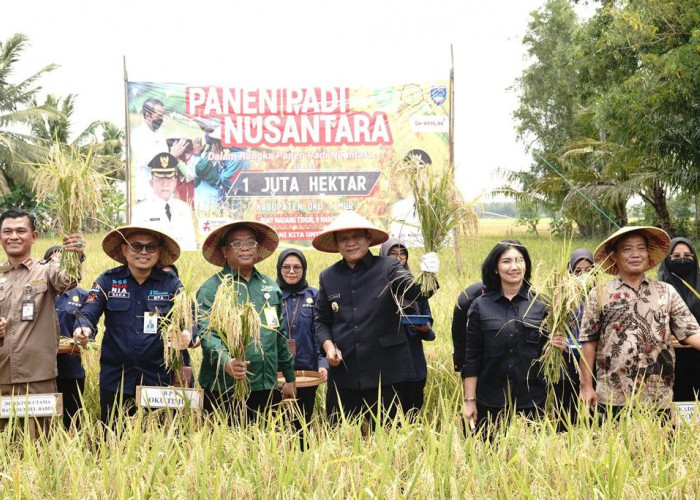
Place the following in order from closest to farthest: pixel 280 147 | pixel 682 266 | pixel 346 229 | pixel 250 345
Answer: pixel 250 345, pixel 346 229, pixel 682 266, pixel 280 147

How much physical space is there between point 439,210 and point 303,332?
1.53 metres

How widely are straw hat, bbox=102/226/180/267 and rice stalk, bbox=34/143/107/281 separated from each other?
0.25 m

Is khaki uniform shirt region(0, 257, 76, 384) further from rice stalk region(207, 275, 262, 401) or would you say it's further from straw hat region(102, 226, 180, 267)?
rice stalk region(207, 275, 262, 401)

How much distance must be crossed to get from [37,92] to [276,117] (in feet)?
75.8

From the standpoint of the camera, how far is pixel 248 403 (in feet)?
13.6

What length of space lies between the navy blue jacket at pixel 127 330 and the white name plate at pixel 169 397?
1.04 feet

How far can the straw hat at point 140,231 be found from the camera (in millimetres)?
4238

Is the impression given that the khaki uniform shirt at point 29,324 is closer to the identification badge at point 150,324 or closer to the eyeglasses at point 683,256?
the identification badge at point 150,324

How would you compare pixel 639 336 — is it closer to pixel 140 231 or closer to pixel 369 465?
pixel 369 465

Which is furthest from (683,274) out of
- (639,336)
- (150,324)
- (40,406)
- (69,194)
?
(40,406)

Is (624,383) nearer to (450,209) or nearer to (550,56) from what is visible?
(450,209)

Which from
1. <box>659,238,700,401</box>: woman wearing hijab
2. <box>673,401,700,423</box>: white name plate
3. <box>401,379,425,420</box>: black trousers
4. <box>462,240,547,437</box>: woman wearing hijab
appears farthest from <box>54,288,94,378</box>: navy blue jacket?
<box>659,238,700,401</box>: woman wearing hijab

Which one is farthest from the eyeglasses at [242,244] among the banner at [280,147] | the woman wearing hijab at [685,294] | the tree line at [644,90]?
the tree line at [644,90]

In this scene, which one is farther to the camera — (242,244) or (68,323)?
(68,323)
